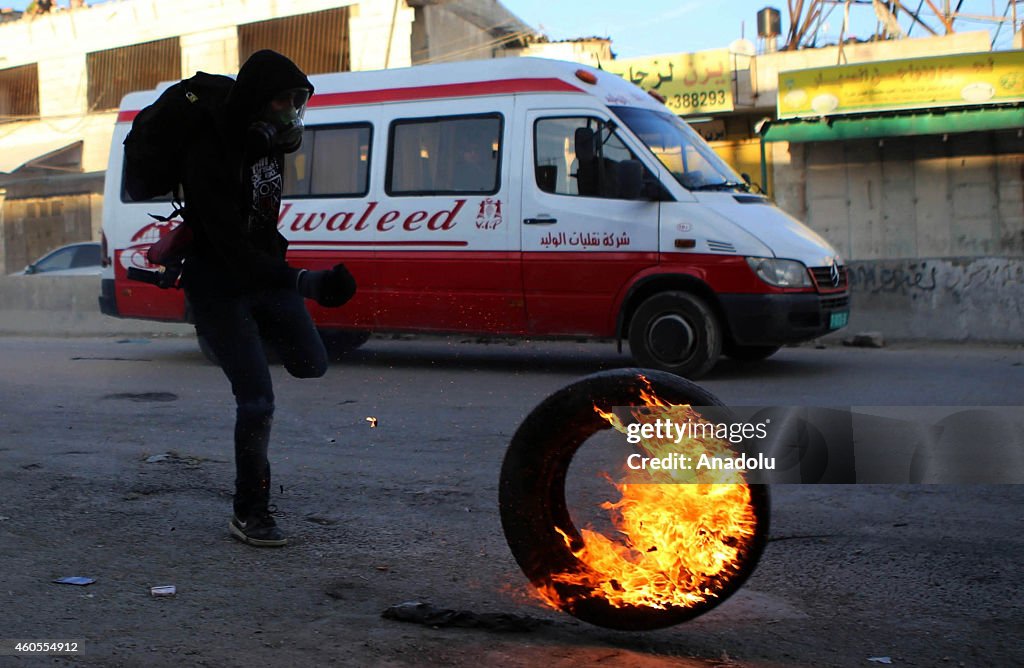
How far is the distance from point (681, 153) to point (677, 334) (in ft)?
4.83

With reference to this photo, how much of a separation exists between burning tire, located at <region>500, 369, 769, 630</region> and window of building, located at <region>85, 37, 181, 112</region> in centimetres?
2716

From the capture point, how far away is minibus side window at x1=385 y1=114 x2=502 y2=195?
932 cm

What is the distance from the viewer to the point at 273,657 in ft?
9.41

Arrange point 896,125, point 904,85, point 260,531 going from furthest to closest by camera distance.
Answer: point 896,125
point 904,85
point 260,531

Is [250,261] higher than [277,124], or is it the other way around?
[277,124]

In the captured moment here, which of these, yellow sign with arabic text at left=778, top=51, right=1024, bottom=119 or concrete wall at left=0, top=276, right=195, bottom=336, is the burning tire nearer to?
concrete wall at left=0, top=276, right=195, bottom=336

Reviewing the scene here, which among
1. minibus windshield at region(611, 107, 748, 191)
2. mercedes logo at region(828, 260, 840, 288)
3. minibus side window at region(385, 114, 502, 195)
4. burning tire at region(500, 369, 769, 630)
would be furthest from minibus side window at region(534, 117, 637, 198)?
burning tire at region(500, 369, 769, 630)

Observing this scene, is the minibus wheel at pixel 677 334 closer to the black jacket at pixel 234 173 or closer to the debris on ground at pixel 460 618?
the black jacket at pixel 234 173

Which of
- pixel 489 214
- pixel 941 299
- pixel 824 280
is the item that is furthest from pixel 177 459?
pixel 941 299

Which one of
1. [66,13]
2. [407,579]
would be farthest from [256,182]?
[66,13]

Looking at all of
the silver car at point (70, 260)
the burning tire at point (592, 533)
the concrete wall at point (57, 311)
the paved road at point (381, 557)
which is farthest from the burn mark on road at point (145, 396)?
the silver car at point (70, 260)

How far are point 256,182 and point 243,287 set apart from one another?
0.36m

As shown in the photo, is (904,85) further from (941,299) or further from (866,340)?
(866,340)

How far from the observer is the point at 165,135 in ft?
12.1
